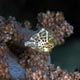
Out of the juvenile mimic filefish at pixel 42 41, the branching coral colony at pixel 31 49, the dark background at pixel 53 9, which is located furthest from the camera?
the dark background at pixel 53 9

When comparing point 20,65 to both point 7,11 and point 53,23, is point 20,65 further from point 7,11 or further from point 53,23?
point 7,11

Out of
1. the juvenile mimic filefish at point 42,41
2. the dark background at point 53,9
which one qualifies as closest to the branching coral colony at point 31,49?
the juvenile mimic filefish at point 42,41

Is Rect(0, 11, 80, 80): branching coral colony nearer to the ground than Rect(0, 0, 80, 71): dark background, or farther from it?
nearer to the ground

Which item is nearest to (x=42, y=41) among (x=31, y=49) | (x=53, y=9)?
(x=31, y=49)

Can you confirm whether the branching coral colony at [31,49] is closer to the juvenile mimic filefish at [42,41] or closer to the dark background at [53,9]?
the juvenile mimic filefish at [42,41]

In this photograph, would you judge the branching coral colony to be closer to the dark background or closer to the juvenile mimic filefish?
the juvenile mimic filefish

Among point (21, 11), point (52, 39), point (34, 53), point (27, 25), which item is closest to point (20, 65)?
point (34, 53)

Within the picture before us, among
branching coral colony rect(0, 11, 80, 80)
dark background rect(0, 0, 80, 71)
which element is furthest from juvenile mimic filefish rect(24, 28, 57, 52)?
dark background rect(0, 0, 80, 71)

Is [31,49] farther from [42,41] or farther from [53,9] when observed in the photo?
[53,9]
